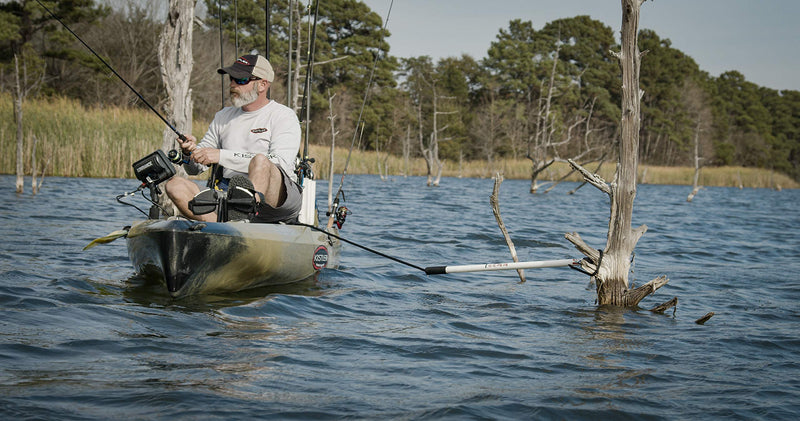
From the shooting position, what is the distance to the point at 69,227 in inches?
390

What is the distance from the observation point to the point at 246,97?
6.15m

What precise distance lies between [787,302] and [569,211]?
12763 mm

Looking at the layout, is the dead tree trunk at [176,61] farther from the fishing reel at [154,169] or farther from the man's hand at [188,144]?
the fishing reel at [154,169]

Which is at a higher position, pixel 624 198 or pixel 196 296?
pixel 624 198

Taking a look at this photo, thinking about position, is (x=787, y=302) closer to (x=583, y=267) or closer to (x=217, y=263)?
(x=583, y=267)

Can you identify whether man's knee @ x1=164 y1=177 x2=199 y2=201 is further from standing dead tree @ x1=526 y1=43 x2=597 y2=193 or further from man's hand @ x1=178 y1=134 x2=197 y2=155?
standing dead tree @ x1=526 y1=43 x2=597 y2=193

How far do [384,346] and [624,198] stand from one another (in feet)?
7.99

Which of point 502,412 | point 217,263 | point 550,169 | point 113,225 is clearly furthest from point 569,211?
point 550,169

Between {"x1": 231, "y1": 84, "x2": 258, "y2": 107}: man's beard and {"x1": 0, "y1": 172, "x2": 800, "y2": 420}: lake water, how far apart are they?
1.56m

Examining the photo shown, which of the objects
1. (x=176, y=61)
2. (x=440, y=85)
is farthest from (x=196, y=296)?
(x=440, y=85)

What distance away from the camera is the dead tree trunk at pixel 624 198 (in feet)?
19.1

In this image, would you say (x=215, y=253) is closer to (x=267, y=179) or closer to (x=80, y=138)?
(x=267, y=179)

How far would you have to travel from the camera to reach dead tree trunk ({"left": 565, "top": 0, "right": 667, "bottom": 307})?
230 inches

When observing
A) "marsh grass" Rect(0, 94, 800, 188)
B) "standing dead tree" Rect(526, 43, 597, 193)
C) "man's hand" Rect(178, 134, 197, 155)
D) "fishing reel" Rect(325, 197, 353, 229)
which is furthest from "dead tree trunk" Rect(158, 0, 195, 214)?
"marsh grass" Rect(0, 94, 800, 188)
